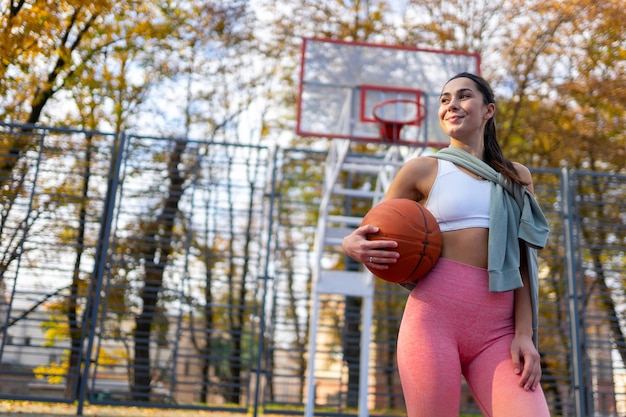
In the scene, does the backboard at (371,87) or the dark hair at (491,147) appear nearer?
the dark hair at (491,147)

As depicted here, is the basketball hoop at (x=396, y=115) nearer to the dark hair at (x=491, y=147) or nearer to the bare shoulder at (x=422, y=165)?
the dark hair at (x=491, y=147)

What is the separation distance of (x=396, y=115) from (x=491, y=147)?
521 cm

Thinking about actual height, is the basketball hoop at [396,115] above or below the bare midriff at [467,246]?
above

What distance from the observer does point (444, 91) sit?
2.25 meters

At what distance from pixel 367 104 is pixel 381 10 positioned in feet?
22.3

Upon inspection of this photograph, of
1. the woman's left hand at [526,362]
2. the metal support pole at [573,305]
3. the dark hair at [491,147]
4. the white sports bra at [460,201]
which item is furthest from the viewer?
the metal support pole at [573,305]

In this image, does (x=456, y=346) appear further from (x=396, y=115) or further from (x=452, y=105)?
(x=396, y=115)

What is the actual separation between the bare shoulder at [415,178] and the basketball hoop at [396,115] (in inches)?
190

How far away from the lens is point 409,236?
2.00 metres

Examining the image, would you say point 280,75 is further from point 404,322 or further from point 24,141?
point 404,322

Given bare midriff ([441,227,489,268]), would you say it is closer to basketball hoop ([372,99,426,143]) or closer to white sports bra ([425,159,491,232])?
white sports bra ([425,159,491,232])

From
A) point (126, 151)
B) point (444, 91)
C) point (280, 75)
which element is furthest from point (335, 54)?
point (280, 75)

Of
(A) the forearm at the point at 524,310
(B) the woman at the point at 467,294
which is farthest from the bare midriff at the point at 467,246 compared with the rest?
(A) the forearm at the point at 524,310

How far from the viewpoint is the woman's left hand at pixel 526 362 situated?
1892 mm
